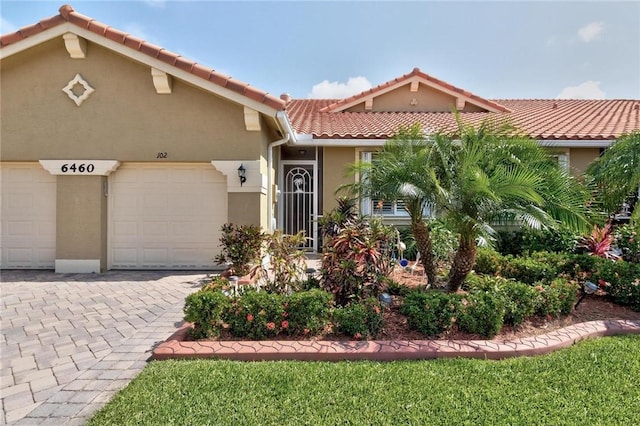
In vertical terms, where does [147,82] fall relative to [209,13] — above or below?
below

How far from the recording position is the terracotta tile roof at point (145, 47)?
316 inches

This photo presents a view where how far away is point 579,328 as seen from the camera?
16.0 feet

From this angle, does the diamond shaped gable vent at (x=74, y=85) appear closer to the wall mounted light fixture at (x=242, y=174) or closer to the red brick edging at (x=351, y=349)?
the wall mounted light fixture at (x=242, y=174)

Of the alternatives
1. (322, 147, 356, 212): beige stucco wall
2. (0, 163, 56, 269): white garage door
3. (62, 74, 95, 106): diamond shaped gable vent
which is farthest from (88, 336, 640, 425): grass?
(62, 74, 95, 106): diamond shaped gable vent

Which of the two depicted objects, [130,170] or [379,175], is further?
[130,170]

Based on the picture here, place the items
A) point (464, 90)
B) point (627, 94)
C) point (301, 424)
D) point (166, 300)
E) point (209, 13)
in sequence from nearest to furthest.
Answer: point (301, 424) < point (166, 300) < point (209, 13) < point (464, 90) < point (627, 94)

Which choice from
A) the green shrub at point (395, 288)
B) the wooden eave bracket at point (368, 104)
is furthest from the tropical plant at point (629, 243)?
the wooden eave bracket at point (368, 104)

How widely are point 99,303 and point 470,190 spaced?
23.4ft

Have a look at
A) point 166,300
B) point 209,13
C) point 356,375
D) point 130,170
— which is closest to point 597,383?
point 356,375

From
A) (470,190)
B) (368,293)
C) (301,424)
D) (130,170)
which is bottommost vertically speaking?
(301,424)

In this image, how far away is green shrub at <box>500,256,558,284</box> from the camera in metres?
6.24

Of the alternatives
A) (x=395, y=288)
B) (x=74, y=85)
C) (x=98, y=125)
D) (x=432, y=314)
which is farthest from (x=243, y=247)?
(x=74, y=85)

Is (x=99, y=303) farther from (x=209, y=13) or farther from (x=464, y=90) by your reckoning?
(x=464, y=90)

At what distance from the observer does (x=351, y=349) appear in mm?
4113
